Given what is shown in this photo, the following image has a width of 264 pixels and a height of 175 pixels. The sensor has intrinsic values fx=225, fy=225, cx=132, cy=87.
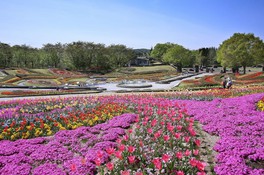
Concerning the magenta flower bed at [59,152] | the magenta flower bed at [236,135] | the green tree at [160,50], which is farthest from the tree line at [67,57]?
the magenta flower bed at [59,152]

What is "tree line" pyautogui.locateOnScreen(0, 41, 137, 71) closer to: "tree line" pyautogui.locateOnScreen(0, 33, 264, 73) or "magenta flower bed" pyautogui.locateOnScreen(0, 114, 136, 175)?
"tree line" pyautogui.locateOnScreen(0, 33, 264, 73)

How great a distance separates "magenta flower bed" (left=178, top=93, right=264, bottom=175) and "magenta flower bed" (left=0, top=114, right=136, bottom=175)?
316 cm

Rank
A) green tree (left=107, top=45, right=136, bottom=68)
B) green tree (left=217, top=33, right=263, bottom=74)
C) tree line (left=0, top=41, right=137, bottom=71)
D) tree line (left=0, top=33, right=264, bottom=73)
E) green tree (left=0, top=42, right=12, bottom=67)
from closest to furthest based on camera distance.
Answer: green tree (left=217, top=33, right=263, bottom=74) < tree line (left=0, top=33, right=264, bottom=73) < green tree (left=0, top=42, right=12, bottom=67) < tree line (left=0, top=41, right=137, bottom=71) < green tree (left=107, top=45, right=136, bottom=68)

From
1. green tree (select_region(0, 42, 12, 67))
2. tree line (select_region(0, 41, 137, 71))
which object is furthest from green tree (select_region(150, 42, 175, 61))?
green tree (select_region(0, 42, 12, 67))

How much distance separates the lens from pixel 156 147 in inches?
249

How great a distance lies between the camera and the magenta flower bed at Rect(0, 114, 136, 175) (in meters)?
5.81

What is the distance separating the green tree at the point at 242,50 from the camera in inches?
2233

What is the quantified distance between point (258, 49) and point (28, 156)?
62406mm

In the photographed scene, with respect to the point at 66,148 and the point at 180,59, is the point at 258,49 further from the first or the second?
the point at 66,148

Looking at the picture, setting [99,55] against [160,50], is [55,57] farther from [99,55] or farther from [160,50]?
[160,50]

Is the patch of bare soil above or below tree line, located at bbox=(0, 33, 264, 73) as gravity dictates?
below

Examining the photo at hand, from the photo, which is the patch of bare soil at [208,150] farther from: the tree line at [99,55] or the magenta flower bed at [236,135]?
the tree line at [99,55]

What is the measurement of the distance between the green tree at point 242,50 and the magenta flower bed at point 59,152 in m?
56.0

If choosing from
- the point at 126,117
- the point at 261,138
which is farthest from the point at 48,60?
the point at 261,138
